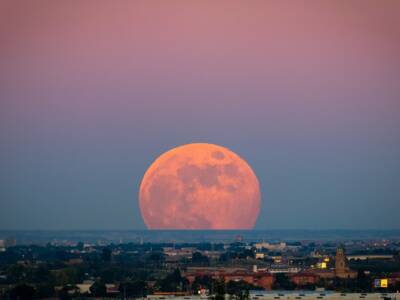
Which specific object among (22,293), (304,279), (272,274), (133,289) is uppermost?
(272,274)

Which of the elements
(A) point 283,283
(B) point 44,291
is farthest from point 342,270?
(B) point 44,291

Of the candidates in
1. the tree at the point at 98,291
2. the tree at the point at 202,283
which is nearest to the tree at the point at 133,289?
the tree at the point at 98,291

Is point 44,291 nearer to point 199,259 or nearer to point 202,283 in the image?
point 202,283

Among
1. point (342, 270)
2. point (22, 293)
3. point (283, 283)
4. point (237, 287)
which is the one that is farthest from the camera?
point (342, 270)

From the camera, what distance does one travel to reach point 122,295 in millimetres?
97062

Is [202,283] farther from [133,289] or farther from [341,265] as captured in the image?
[341,265]

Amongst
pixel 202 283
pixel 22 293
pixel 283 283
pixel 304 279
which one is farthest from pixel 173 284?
pixel 22 293

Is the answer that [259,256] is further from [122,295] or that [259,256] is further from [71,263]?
[122,295]

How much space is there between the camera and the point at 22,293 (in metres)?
93.9

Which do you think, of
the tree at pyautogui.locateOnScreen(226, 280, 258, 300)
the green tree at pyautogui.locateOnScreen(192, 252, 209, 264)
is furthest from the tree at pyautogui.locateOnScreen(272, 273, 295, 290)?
the green tree at pyautogui.locateOnScreen(192, 252, 209, 264)

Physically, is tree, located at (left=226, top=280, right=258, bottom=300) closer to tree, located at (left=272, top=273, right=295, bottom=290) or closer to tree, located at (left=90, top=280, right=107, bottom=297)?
tree, located at (left=272, top=273, right=295, bottom=290)

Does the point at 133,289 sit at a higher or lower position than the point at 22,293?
higher

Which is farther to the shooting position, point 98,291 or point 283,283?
point 283,283

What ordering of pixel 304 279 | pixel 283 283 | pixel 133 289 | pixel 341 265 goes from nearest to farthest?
pixel 133 289 → pixel 283 283 → pixel 304 279 → pixel 341 265
